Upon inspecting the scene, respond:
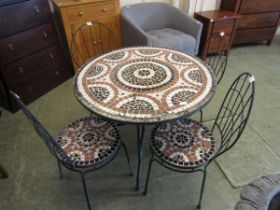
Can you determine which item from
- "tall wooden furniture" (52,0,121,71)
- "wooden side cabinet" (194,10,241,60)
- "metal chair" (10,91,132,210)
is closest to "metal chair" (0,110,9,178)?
"metal chair" (10,91,132,210)

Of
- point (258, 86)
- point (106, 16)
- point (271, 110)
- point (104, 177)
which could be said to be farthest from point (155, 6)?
point (104, 177)

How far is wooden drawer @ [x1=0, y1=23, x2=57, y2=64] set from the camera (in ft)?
6.16

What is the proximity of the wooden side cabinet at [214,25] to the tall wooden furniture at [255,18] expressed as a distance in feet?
0.50

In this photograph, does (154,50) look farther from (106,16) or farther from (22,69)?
(22,69)

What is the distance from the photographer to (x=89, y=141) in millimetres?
1246

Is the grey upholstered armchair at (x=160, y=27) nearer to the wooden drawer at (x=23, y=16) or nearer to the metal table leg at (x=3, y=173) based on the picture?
the wooden drawer at (x=23, y=16)

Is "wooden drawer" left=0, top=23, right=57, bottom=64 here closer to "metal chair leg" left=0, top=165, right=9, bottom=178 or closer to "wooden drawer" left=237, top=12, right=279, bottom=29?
"metal chair leg" left=0, top=165, right=9, bottom=178

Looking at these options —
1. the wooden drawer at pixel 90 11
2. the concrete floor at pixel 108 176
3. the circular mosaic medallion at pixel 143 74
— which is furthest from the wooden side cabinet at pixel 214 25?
the circular mosaic medallion at pixel 143 74

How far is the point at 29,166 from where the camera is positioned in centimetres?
161

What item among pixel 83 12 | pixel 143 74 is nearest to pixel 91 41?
pixel 83 12

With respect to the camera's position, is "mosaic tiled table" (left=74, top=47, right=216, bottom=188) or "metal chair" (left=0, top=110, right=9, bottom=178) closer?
"mosaic tiled table" (left=74, top=47, right=216, bottom=188)

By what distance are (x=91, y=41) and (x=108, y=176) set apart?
5.25 ft

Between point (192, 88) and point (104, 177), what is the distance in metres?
0.91

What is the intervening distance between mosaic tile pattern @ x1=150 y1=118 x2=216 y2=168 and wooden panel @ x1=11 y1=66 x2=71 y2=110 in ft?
5.05
